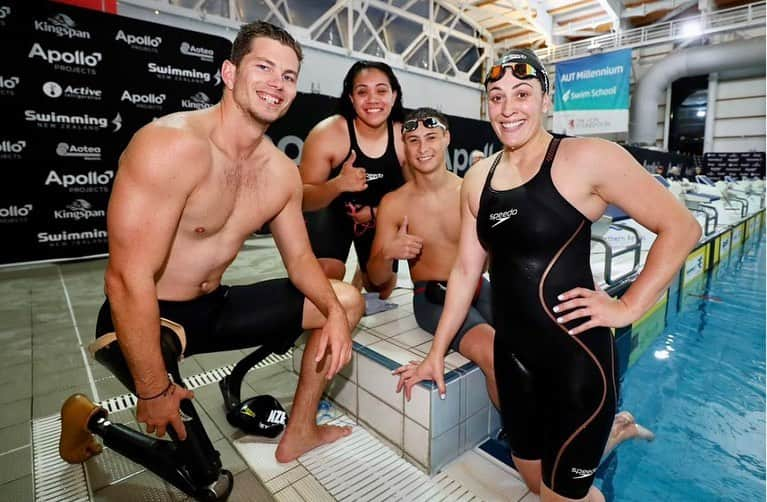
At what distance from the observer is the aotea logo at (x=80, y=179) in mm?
5223

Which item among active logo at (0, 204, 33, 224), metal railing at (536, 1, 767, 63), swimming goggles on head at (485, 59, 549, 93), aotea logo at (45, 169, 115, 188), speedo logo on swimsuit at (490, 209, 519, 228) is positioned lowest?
active logo at (0, 204, 33, 224)

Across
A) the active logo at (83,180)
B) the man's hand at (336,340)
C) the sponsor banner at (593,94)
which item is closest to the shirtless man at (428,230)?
the man's hand at (336,340)

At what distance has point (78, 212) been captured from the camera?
17.9ft

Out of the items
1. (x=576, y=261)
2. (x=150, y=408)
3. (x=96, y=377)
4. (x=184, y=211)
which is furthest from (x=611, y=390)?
(x=96, y=377)

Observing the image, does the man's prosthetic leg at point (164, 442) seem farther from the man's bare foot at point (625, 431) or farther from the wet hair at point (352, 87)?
the man's bare foot at point (625, 431)

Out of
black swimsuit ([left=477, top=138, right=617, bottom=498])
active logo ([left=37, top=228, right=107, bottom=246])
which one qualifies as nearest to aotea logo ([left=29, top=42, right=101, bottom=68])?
active logo ([left=37, top=228, right=107, bottom=246])

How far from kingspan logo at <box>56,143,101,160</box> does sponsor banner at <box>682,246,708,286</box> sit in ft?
23.8

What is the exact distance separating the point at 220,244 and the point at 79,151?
503 cm

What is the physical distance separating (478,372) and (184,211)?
147 centimetres

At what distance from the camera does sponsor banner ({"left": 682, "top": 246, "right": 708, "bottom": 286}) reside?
463 centimetres

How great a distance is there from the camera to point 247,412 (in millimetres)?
2043

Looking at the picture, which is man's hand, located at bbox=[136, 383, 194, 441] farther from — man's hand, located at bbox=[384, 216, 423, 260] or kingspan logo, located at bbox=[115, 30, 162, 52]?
kingspan logo, located at bbox=[115, 30, 162, 52]

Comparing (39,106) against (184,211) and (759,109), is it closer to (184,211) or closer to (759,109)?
(184,211)

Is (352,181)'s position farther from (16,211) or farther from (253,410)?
(16,211)
